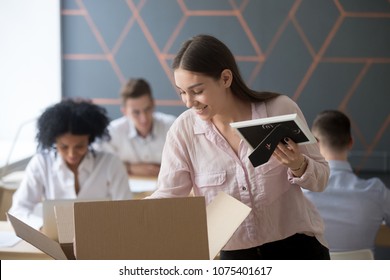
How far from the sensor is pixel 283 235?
1887mm

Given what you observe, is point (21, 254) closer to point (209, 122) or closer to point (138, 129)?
point (209, 122)

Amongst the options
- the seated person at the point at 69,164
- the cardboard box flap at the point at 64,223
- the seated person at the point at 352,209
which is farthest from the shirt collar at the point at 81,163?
the cardboard box flap at the point at 64,223

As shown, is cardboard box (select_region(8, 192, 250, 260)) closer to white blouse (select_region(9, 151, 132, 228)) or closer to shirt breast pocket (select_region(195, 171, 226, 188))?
shirt breast pocket (select_region(195, 171, 226, 188))

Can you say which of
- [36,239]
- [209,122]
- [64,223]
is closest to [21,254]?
[64,223]

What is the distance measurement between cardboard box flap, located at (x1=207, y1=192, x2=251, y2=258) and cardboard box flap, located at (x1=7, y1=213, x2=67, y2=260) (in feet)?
1.20

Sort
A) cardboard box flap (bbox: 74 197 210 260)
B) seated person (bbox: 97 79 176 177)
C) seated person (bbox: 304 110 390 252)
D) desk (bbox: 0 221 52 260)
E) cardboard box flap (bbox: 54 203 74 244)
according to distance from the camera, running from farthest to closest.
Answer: seated person (bbox: 97 79 176 177) < seated person (bbox: 304 110 390 252) < desk (bbox: 0 221 52 260) < cardboard box flap (bbox: 54 203 74 244) < cardboard box flap (bbox: 74 197 210 260)

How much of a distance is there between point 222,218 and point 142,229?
213mm

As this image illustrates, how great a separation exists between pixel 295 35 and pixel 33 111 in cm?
147

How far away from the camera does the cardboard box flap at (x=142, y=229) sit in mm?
1609

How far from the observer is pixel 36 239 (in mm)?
1681

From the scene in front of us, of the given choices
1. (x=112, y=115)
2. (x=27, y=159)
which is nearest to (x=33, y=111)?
(x=27, y=159)

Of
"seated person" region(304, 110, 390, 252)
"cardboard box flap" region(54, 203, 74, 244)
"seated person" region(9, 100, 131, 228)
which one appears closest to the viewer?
"cardboard box flap" region(54, 203, 74, 244)

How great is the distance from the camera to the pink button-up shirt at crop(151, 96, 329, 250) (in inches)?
73.4

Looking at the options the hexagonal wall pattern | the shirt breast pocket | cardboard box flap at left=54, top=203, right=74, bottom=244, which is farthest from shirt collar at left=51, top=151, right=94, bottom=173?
the shirt breast pocket
